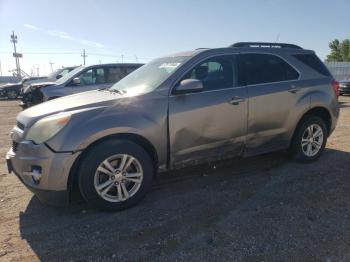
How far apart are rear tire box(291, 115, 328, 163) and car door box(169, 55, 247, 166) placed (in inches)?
46.7

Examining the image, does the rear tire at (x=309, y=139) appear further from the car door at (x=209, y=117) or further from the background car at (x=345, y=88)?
the background car at (x=345, y=88)

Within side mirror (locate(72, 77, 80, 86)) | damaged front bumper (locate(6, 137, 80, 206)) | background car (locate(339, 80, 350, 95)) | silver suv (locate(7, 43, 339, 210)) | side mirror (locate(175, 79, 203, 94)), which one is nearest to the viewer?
damaged front bumper (locate(6, 137, 80, 206))

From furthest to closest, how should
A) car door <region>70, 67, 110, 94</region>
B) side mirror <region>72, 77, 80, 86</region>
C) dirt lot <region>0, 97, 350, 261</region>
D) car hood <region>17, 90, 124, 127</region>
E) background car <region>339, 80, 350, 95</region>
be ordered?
background car <region>339, 80, 350, 95</region>, car door <region>70, 67, 110, 94</region>, side mirror <region>72, 77, 80, 86</region>, car hood <region>17, 90, 124, 127</region>, dirt lot <region>0, 97, 350, 261</region>

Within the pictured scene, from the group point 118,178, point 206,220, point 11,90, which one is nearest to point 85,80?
point 118,178

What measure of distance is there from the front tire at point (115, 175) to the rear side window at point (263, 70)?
1.82 metres

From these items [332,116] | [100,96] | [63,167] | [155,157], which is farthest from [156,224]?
[332,116]

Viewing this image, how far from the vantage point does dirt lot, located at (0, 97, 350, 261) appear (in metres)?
3.07

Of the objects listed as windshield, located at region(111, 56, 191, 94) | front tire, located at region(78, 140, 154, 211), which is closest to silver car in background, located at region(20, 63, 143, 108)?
windshield, located at region(111, 56, 191, 94)

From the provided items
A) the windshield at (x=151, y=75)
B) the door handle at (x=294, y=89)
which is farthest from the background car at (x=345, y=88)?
the windshield at (x=151, y=75)

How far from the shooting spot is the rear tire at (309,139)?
17.6 feet

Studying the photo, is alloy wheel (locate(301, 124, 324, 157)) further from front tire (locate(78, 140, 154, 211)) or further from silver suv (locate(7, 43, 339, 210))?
front tire (locate(78, 140, 154, 211))

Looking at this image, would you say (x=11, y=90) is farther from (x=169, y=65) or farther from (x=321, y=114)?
(x=321, y=114)

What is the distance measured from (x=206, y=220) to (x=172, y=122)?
3.93 ft

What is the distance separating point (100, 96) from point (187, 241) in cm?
209
